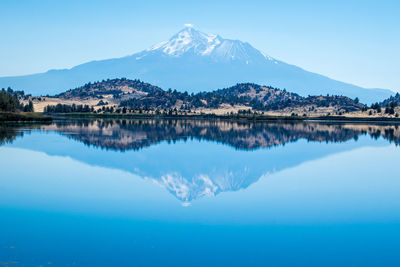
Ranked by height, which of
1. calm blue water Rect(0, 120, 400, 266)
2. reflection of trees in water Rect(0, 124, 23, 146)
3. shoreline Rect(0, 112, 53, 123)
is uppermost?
shoreline Rect(0, 112, 53, 123)

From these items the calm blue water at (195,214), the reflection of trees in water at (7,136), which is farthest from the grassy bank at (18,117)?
the calm blue water at (195,214)

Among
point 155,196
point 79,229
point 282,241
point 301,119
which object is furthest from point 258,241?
point 301,119

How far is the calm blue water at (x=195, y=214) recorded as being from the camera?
14.4m

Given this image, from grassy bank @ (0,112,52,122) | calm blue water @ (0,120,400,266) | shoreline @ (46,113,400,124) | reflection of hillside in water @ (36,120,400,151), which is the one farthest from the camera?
shoreline @ (46,113,400,124)

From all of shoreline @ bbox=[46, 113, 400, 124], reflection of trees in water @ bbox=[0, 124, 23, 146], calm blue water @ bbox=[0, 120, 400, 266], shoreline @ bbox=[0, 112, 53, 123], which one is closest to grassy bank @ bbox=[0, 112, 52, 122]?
shoreline @ bbox=[0, 112, 53, 123]

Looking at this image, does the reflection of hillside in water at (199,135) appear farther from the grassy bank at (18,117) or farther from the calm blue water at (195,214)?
the grassy bank at (18,117)

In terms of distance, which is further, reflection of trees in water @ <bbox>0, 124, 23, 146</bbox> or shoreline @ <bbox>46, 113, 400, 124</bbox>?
shoreline @ <bbox>46, 113, 400, 124</bbox>

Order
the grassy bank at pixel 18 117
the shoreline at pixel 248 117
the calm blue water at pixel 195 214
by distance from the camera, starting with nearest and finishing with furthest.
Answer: the calm blue water at pixel 195 214 → the grassy bank at pixel 18 117 → the shoreline at pixel 248 117

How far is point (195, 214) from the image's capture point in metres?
19.2

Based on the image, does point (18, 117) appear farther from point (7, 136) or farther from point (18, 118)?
point (7, 136)

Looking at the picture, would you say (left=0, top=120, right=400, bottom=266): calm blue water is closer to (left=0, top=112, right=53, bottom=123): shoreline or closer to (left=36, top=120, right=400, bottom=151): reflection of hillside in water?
(left=36, top=120, right=400, bottom=151): reflection of hillside in water

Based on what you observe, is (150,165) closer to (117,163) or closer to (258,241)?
(117,163)

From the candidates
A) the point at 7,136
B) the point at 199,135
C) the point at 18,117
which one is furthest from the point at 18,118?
the point at 199,135

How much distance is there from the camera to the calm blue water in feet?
47.2
